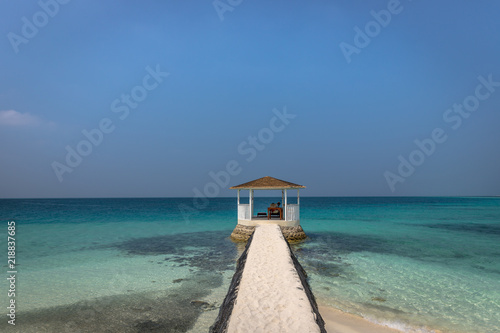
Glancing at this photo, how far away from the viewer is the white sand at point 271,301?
4.48 metres

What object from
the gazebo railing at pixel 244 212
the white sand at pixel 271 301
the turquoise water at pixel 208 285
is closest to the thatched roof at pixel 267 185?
the gazebo railing at pixel 244 212

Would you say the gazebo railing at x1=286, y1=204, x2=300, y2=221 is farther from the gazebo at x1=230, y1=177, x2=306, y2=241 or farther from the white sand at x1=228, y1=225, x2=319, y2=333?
the white sand at x1=228, y1=225, x2=319, y2=333

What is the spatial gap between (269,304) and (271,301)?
137mm

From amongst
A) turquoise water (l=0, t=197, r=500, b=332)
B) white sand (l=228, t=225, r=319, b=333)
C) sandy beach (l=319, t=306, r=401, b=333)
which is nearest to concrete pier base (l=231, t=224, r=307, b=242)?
turquoise water (l=0, t=197, r=500, b=332)

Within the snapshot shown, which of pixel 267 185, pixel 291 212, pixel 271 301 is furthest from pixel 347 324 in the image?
pixel 291 212

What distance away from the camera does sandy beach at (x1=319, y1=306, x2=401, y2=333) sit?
6258 mm

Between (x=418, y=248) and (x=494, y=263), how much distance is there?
3880mm

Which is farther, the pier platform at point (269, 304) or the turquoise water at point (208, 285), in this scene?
the turquoise water at point (208, 285)

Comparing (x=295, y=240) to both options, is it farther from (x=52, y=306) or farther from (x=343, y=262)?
(x=52, y=306)

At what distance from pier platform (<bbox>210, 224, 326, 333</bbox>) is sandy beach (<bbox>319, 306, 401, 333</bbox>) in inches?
28.1

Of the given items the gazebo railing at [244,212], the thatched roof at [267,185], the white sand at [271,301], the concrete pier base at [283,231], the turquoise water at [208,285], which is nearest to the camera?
the white sand at [271,301]

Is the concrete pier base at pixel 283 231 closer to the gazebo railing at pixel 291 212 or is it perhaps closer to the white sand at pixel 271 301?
the gazebo railing at pixel 291 212

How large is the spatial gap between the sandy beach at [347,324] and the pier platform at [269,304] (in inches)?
28.1

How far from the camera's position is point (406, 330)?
6.38 meters
